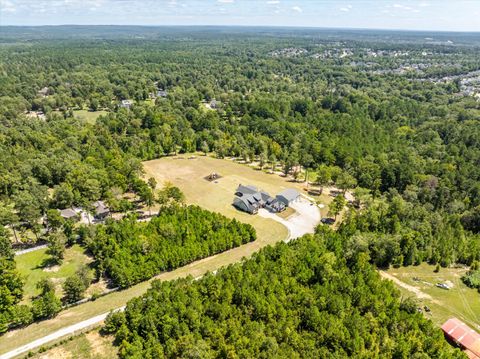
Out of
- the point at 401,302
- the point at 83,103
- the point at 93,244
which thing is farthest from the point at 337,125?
the point at 83,103

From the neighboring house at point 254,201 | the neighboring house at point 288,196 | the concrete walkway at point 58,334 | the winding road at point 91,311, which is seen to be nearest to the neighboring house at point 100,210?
the winding road at point 91,311

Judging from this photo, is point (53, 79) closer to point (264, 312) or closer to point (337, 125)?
point (337, 125)

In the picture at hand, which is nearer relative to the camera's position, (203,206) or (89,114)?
(203,206)

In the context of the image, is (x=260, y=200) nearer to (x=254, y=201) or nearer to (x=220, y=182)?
(x=254, y=201)

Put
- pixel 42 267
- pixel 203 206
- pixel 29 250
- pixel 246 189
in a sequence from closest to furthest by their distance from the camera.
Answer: pixel 42 267 < pixel 29 250 < pixel 203 206 < pixel 246 189

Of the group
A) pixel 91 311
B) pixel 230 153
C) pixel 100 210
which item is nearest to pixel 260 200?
pixel 100 210

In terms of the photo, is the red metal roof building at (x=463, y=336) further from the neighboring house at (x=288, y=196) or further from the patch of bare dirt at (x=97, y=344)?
the patch of bare dirt at (x=97, y=344)

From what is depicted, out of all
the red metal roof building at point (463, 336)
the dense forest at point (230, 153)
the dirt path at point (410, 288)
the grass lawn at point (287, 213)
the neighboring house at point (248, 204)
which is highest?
the dense forest at point (230, 153)
